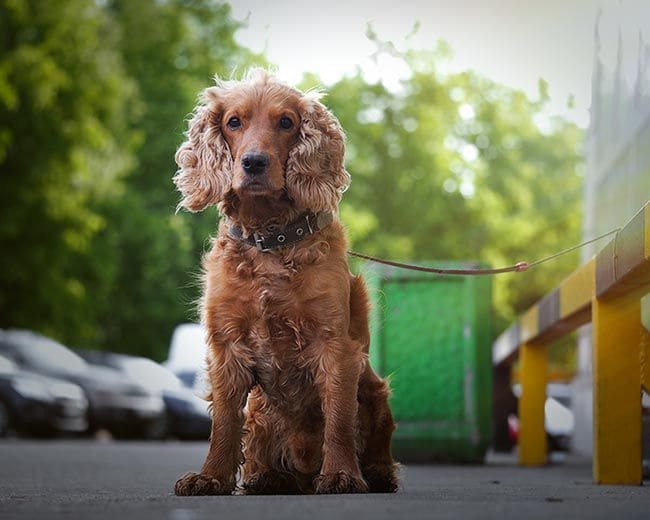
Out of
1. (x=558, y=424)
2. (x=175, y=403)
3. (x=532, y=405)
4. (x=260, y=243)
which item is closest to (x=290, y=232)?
(x=260, y=243)

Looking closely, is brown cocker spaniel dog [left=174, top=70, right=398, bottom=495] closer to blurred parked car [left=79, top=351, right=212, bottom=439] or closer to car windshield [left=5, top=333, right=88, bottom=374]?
car windshield [left=5, top=333, right=88, bottom=374]

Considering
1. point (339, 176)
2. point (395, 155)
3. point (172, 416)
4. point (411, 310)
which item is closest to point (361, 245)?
point (395, 155)

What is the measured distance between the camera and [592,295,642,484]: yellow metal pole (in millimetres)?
7695

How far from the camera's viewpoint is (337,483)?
6.12m

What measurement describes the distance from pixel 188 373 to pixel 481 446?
57.4ft

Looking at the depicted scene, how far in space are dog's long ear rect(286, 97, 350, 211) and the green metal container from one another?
6492mm

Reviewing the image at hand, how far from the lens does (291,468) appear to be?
21.6 ft

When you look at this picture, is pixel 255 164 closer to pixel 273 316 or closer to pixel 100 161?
pixel 273 316

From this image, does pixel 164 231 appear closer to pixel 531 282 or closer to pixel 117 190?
pixel 117 190

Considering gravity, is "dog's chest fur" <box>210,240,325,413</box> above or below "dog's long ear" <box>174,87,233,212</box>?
below

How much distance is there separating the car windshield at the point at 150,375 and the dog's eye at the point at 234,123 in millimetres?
20779

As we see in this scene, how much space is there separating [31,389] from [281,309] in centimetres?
1726

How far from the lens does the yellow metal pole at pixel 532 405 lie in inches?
518

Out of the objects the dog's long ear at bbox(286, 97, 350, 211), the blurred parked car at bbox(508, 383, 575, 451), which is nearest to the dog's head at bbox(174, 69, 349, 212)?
the dog's long ear at bbox(286, 97, 350, 211)
